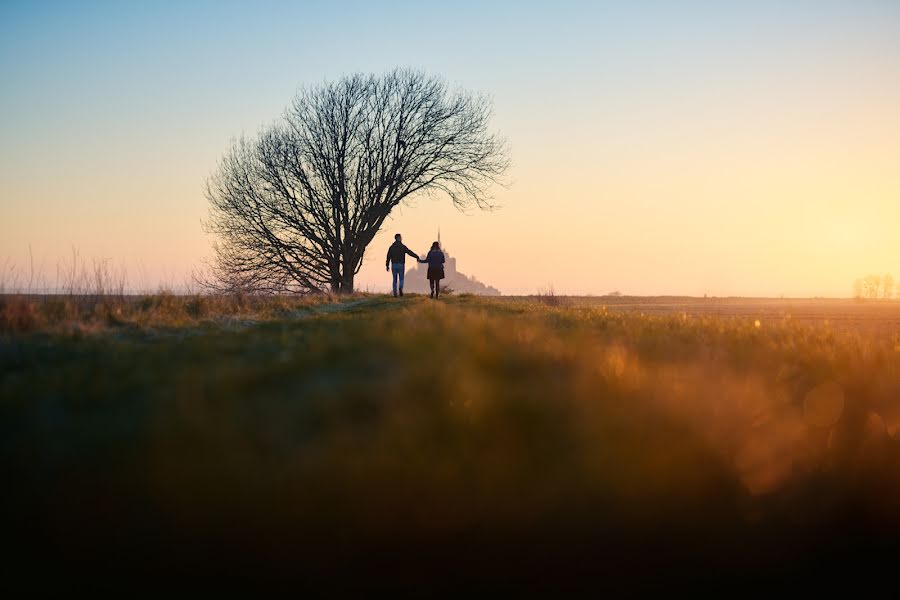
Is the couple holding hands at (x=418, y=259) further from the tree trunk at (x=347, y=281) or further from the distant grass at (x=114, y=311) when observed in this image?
the distant grass at (x=114, y=311)

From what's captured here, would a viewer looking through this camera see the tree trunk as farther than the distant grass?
Yes

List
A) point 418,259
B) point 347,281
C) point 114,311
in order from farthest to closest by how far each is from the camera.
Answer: point 347,281
point 418,259
point 114,311

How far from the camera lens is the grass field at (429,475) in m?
3.64

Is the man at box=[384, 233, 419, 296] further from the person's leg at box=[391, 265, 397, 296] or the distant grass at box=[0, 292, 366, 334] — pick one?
the distant grass at box=[0, 292, 366, 334]

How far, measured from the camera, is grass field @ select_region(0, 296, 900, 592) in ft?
12.0

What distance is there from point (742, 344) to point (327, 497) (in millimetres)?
6586

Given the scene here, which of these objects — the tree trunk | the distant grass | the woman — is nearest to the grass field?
the distant grass

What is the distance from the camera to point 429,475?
4.03 m

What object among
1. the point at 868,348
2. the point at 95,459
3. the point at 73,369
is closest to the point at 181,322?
the point at 73,369

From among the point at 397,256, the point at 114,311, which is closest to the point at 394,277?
the point at 397,256

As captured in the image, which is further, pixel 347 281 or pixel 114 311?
pixel 347 281

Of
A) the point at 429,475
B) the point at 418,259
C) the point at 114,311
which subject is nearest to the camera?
the point at 429,475

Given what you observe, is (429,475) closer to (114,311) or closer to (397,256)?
(114,311)

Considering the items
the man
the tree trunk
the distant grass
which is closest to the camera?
the distant grass
